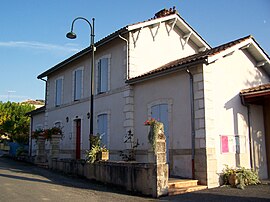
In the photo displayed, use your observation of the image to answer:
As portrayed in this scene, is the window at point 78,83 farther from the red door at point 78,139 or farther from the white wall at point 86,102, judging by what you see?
the red door at point 78,139

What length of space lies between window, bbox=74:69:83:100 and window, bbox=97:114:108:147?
2502 millimetres

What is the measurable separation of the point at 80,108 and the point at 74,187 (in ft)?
22.6

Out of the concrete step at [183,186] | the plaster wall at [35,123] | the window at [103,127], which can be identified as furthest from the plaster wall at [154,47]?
the plaster wall at [35,123]

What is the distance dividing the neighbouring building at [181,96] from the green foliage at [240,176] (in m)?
0.28

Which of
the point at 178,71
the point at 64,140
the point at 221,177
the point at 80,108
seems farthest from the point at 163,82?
the point at 64,140

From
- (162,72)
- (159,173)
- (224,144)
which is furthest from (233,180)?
(162,72)

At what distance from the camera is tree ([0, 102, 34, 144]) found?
33188 mm

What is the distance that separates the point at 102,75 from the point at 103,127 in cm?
252

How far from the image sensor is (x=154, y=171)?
858cm

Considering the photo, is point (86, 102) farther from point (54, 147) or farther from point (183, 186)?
point (183, 186)

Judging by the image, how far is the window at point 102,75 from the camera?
14.6 meters

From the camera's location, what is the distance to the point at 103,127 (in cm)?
1446

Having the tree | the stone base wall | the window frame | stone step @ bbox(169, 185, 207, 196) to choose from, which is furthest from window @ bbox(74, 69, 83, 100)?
the tree

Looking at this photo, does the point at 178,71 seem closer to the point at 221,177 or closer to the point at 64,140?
the point at 221,177
